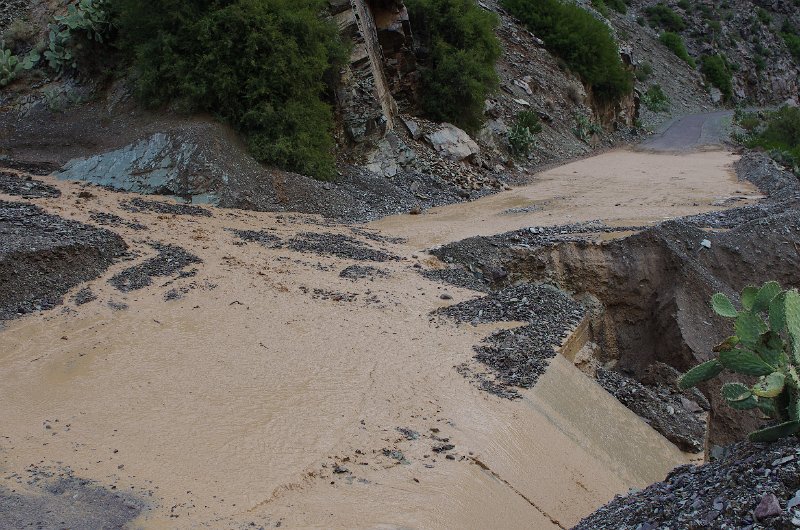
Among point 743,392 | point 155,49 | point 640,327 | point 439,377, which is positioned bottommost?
point 640,327

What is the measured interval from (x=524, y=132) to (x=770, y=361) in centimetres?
2133

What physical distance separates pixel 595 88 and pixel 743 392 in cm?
3202

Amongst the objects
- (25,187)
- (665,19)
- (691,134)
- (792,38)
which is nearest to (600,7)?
(665,19)

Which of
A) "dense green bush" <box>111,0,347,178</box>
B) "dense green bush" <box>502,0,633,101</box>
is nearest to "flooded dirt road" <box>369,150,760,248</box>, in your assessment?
"dense green bush" <box>111,0,347,178</box>

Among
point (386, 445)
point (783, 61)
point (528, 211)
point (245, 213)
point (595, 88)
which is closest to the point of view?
point (386, 445)

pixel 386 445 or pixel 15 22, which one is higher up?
pixel 15 22

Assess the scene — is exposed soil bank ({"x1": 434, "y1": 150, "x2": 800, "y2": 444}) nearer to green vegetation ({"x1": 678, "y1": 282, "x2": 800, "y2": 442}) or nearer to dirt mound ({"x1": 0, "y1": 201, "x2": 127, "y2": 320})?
green vegetation ({"x1": 678, "y1": 282, "x2": 800, "y2": 442})

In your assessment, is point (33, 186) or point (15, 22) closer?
point (33, 186)

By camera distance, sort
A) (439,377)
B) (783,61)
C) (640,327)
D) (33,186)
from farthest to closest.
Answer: (783,61)
(33,186)
(640,327)
(439,377)

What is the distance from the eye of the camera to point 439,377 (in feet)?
21.8

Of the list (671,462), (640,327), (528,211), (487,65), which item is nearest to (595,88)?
(487,65)

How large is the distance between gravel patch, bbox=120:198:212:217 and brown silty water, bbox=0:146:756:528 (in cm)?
235

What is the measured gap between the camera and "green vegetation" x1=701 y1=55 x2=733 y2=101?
52.0m

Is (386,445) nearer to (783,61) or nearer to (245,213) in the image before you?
(245,213)
